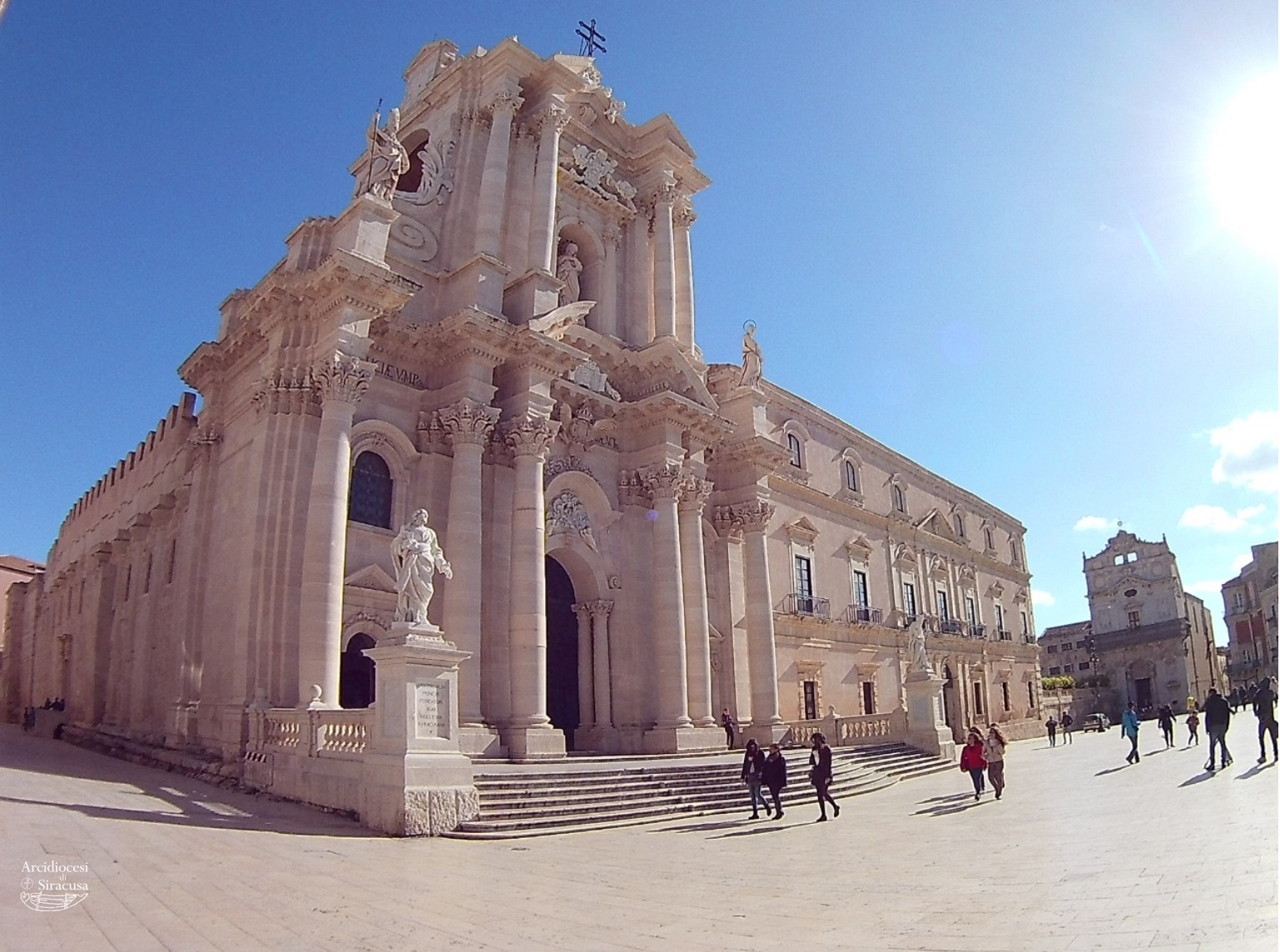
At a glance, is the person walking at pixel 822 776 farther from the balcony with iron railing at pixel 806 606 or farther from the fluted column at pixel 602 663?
the balcony with iron railing at pixel 806 606

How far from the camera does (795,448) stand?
3334 centimetres

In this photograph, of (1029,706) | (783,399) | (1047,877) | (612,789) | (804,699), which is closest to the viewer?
(1047,877)

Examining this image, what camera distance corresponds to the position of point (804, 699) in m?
30.3

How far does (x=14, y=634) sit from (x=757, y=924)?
4527 cm

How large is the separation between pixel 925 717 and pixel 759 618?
534 centimetres

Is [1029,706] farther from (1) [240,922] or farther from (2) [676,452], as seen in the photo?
(1) [240,922]

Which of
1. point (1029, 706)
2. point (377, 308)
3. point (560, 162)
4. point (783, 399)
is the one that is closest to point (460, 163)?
point (560, 162)

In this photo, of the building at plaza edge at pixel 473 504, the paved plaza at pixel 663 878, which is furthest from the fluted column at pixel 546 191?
the paved plaza at pixel 663 878

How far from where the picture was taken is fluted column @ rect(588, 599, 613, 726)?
21781mm

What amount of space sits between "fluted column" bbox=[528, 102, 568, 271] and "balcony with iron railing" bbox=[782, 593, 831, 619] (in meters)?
14.2

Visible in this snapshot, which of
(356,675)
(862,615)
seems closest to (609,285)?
(356,675)

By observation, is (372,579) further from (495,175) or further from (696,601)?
(495,175)

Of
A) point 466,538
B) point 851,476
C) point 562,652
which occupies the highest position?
point 851,476

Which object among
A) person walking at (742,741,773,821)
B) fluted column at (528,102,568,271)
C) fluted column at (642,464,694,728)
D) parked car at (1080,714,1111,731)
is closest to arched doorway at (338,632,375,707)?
fluted column at (642,464,694,728)
